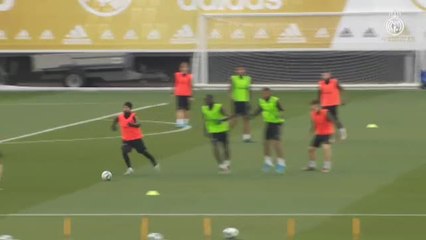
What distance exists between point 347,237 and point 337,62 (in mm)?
32794

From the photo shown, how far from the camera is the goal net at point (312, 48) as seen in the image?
50156 mm

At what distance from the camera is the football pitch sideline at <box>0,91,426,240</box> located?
797 inches

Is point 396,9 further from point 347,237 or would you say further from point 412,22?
point 347,237

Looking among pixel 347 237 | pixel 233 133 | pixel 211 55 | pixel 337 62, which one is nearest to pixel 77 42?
pixel 211 55

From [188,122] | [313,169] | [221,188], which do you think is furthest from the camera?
[188,122]

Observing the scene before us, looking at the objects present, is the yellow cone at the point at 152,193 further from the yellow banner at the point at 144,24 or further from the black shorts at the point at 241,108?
the yellow banner at the point at 144,24

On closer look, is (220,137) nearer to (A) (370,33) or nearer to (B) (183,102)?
Answer: (B) (183,102)

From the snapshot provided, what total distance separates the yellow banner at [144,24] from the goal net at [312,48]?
6 cm

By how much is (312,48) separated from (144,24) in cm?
777

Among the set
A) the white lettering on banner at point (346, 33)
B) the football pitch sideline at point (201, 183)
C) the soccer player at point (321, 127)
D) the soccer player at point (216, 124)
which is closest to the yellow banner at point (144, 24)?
the white lettering on banner at point (346, 33)

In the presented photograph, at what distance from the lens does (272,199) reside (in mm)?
23156

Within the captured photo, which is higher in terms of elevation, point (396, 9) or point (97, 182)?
point (396, 9)

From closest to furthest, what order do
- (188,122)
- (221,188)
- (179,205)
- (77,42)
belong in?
1. (179,205)
2. (221,188)
3. (188,122)
4. (77,42)

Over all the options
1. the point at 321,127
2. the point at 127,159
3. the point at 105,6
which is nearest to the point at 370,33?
the point at 105,6
